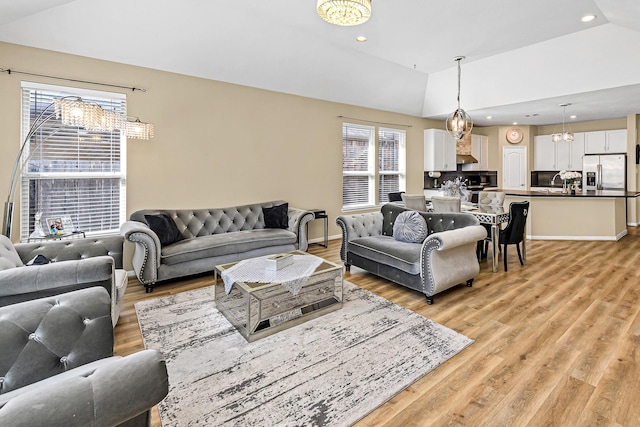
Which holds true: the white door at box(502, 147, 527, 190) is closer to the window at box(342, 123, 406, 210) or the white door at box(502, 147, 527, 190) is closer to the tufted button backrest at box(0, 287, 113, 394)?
the window at box(342, 123, 406, 210)

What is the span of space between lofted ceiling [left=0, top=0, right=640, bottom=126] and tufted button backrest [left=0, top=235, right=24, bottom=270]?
213cm

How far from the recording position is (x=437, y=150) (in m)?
8.05

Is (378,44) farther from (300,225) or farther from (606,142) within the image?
(606,142)

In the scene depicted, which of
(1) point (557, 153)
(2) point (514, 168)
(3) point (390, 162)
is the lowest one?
(3) point (390, 162)

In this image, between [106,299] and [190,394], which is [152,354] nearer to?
[106,299]

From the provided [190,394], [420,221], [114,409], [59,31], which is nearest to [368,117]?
[420,221]

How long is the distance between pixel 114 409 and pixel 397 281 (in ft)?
10.3

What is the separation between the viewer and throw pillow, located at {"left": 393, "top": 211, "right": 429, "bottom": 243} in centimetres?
399

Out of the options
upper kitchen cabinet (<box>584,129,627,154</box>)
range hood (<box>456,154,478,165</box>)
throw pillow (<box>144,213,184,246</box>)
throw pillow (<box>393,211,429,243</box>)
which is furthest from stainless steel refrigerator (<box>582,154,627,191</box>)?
throw pillow (<box>144,213,184,246</box>)

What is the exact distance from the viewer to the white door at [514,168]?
9109 mm

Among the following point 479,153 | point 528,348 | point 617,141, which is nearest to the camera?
point 528,348

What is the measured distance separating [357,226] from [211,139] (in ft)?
8.45

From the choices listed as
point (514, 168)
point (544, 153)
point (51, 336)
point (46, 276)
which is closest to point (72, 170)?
point (46, 276)

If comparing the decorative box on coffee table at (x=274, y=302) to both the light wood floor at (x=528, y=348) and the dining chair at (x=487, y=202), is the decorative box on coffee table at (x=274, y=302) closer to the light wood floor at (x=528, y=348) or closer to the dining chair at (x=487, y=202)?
the light wood floor at (x=528, y=348)
